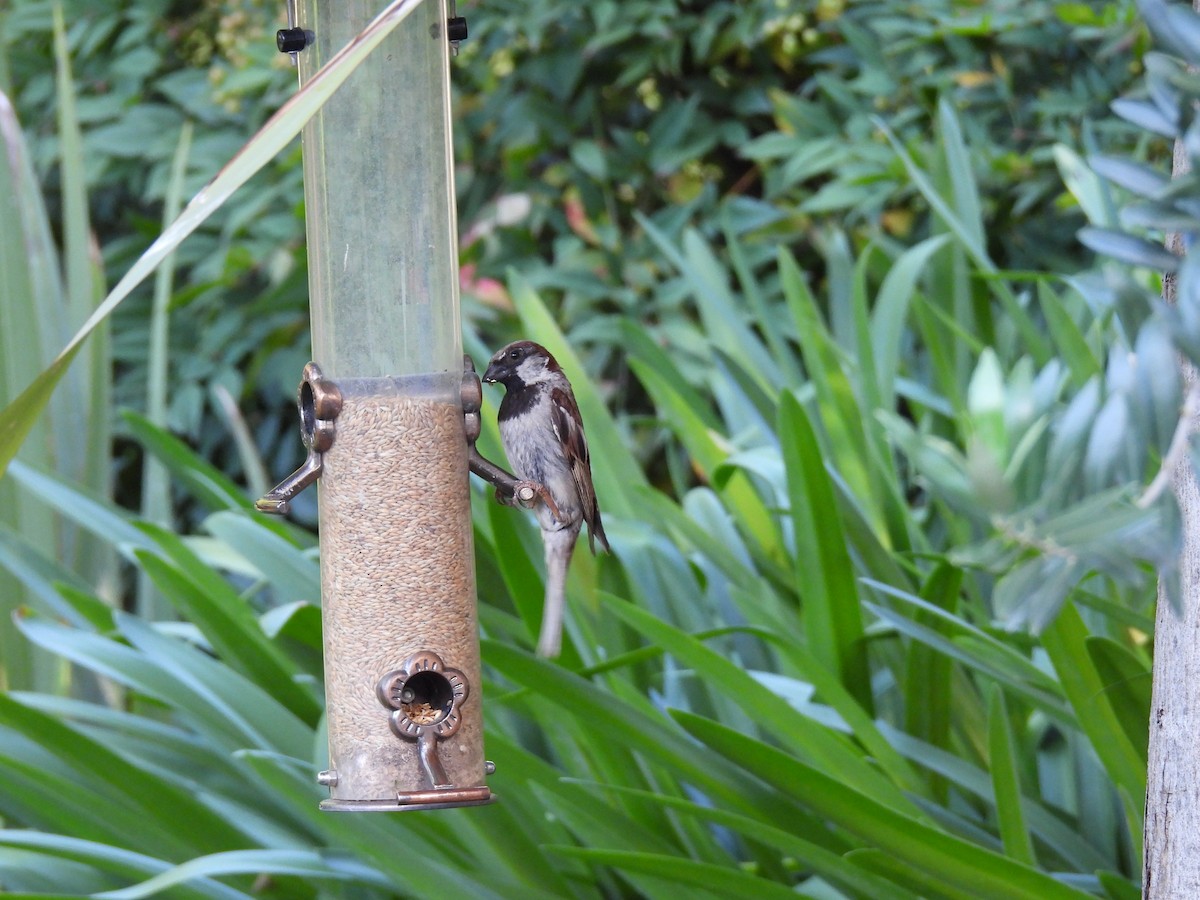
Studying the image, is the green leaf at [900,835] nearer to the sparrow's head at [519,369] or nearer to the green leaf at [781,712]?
the green leaf at [781,712]

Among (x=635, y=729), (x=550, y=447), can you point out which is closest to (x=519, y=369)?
(x=550, y=447)

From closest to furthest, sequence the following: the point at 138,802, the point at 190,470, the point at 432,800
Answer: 1. the point at 432,800
2. the point at 138,802
3. the point at 190,470

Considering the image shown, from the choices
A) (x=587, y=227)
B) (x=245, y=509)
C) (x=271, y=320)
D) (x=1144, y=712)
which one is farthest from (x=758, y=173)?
(x=1144, y=712)

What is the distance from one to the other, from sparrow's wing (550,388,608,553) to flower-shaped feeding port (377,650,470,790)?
147mm

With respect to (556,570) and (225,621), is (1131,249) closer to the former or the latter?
(556,570)

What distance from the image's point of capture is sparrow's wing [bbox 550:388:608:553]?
3.25 feet

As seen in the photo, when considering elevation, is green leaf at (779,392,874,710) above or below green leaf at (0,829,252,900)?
above

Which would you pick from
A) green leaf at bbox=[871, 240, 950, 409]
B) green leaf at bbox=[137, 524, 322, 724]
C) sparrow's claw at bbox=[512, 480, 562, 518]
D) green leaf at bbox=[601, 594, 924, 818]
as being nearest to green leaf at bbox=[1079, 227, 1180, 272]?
sparrow's claw at bbox=[512, 480, 562, 518]

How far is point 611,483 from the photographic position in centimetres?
170

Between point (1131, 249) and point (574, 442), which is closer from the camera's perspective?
point (1131, 249)

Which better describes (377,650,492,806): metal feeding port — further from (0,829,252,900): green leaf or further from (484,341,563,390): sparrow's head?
(0,829,252,900): green leaf

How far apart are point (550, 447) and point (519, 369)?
0.20 ft

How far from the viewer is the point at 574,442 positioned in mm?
996

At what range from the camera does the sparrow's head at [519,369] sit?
1.00 m
